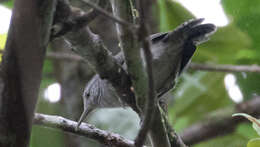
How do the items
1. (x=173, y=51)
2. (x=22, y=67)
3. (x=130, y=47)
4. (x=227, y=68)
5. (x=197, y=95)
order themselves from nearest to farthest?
(x=22, y=67), (x=130, y=47), (x=173, y=51), (x=227, y=68), (x=197, y=95)

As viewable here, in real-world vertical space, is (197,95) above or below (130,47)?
below

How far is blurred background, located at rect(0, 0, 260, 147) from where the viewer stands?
4430mm

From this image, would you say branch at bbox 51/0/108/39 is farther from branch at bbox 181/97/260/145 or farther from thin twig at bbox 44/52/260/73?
branch at bbox 181/97/260/145

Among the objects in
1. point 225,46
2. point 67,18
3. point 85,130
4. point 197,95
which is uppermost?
point 67,18

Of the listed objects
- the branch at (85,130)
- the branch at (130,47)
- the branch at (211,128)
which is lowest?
the branch at (211,128)

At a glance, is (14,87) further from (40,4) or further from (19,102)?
(40,4)

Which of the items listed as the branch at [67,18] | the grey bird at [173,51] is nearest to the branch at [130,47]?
the branch at [67,18]

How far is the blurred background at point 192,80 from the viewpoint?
4.43 metres

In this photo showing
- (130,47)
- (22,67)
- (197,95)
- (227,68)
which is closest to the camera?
(22,67)

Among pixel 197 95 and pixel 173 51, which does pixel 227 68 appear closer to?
pixel 197 95

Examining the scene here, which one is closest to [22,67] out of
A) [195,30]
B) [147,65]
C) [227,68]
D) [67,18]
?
[67,18]

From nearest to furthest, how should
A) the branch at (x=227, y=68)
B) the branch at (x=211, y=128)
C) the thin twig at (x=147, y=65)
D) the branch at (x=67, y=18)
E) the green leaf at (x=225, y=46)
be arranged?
the thin twig at (x=147, y=65)
the branch at (x=67, y=18)
the branch at (x=227, y=68)
the green leaf at (x=225, y=46)
the branch at (x=211, y=128)

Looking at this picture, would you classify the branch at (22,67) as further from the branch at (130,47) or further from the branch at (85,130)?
the branch at (85,130)

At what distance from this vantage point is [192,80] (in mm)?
5160
